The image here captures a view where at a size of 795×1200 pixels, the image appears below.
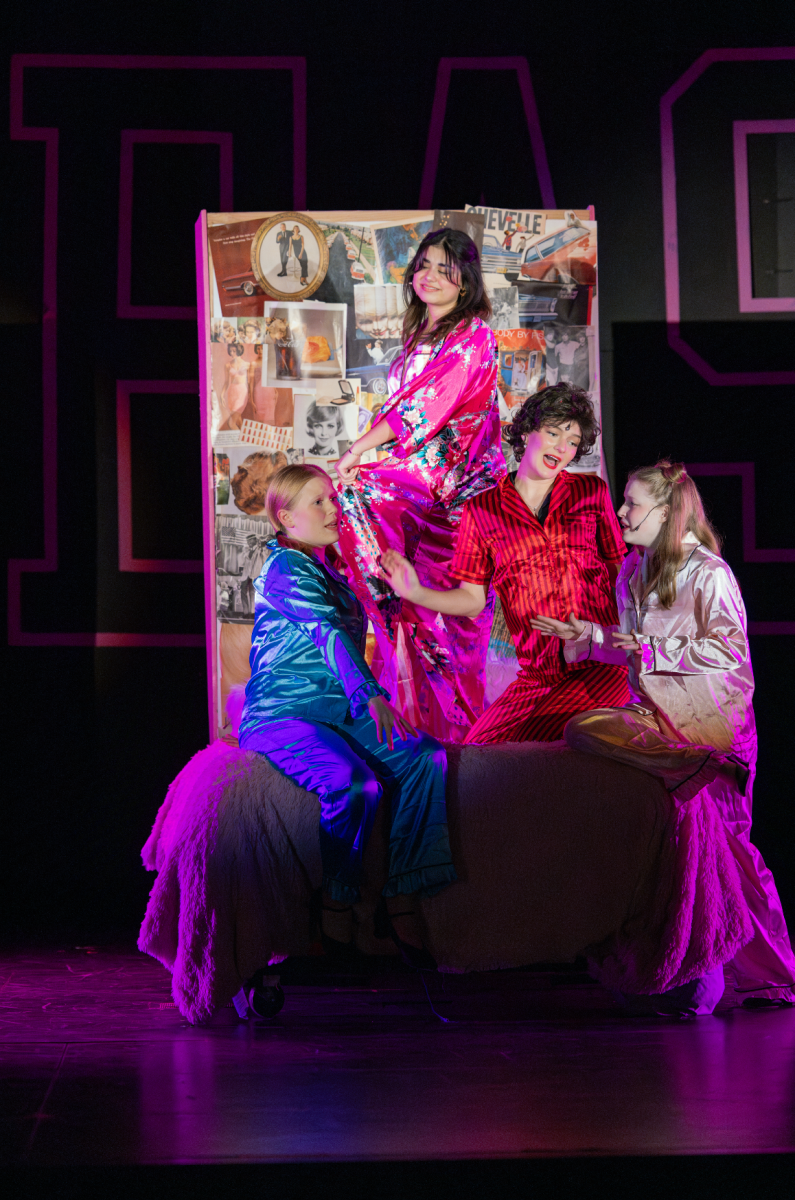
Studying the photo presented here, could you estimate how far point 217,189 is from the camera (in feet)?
13.6

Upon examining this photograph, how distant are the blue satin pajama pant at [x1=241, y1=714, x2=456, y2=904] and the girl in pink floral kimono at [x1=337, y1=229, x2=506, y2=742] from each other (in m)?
0.70

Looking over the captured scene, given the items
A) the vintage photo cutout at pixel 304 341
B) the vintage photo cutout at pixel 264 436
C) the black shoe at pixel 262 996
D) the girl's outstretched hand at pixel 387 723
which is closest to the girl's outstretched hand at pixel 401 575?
the girl's outstretched hand at pixel 387 723

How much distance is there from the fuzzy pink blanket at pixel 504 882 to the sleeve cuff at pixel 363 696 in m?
0.27

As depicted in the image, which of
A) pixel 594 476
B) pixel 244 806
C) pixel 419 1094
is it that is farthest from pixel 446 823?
pixel 594 476

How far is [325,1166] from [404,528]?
2.05 metres

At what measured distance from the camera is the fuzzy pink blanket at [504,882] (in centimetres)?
268

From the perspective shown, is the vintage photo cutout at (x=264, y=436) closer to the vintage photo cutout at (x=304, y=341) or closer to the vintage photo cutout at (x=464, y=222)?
the vintage photo cutout at (x=304, y=341)

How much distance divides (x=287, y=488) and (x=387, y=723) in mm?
705

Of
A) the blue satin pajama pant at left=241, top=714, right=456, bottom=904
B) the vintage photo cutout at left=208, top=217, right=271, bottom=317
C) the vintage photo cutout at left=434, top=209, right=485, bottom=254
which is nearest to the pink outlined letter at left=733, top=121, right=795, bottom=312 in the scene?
the vintage photo cutout at left=434, top=209, right=485, bottom=254

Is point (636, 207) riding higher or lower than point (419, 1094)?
higher

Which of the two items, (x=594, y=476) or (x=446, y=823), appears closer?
(x=446, y=823)

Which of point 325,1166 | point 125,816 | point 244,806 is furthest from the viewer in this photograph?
point 125,816

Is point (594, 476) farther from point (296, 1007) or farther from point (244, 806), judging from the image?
point (296, 1007)

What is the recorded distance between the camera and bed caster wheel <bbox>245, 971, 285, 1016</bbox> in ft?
9.14
